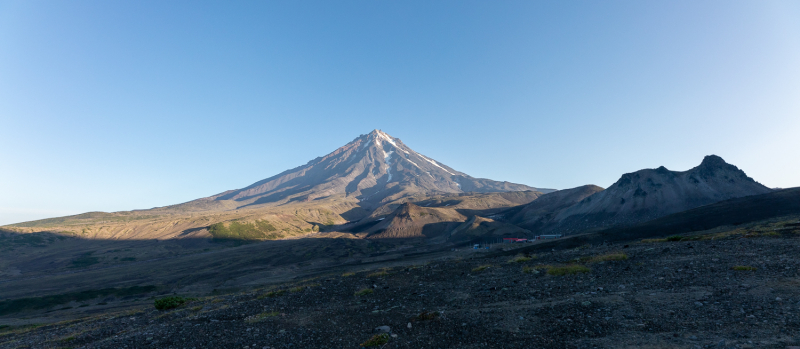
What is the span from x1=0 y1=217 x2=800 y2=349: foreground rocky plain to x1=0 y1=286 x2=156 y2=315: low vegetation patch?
4954cm

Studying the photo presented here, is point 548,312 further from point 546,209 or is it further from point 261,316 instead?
Result: point 546,209

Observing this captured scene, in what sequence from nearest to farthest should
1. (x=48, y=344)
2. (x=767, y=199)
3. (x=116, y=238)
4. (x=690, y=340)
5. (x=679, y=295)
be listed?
(x=690, y=340), (x=679, y=295), (x=48, y=344), (x=767, y=199), (x=116, y=238)

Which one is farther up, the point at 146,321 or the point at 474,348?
the point at 474,348

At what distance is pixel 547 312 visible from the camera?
12.1m

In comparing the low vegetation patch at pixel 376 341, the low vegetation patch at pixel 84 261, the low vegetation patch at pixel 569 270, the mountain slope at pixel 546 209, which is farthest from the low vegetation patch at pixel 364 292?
the low vegetation patch at pixel 84 261

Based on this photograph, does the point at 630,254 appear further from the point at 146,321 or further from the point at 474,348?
the point at 146,321

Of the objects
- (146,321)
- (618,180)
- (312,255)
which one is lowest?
(312,255)

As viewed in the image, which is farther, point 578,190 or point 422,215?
point 578,190

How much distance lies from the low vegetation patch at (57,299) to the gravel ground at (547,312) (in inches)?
1982

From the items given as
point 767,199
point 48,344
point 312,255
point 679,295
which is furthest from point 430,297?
point 767,199

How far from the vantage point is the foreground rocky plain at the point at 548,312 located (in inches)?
374

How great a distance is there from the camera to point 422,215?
145500 mm

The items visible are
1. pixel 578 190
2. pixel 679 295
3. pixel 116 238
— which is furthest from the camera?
pixel 578 190

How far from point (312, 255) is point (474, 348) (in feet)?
291
